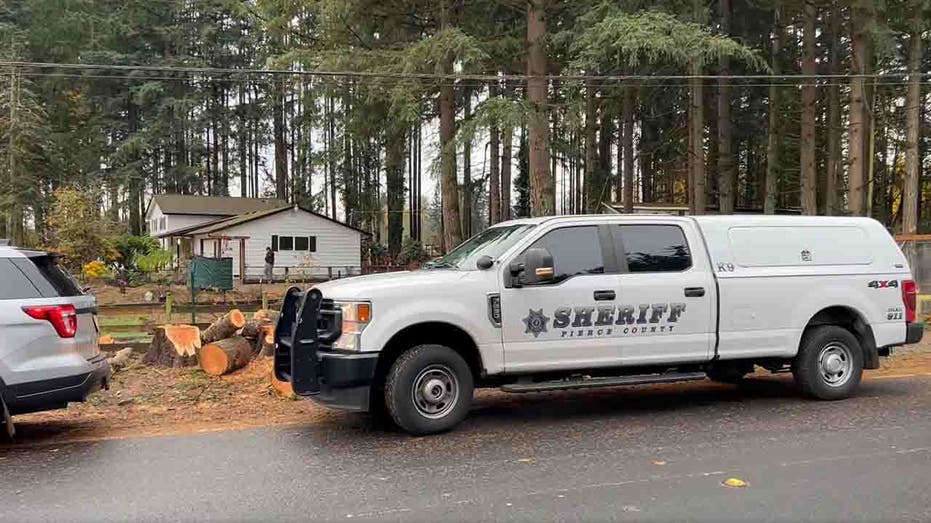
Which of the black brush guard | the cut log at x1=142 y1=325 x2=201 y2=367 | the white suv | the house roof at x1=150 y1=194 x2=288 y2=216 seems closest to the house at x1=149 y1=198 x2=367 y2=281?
the house roof at x1=150 y1=194 x2=288 y2=216

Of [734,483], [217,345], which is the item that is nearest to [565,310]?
[734,483]

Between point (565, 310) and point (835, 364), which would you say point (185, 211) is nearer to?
point (565, 310)

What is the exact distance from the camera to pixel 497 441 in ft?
21.1

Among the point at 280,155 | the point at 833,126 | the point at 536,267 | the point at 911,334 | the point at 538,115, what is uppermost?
the point at 280,155

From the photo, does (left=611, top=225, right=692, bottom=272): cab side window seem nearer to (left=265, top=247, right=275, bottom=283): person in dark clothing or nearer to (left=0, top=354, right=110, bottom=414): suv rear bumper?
(left=0, top=354, right=110, bottom=414): suv rear bumper

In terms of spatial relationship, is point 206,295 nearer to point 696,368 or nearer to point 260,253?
point 260,253

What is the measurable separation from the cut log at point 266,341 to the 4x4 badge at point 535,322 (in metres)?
4.18

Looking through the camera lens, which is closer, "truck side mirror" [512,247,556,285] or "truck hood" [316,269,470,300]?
"truck hood" [316,269,470,300]

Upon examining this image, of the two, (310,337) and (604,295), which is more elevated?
(604,295)

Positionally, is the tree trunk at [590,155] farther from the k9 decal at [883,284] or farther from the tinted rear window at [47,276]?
the tinted rear window at [47,276]

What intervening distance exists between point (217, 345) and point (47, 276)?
122 inches

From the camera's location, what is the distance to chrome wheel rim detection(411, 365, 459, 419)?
655cm

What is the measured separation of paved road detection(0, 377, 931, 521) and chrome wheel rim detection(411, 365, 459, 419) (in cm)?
26

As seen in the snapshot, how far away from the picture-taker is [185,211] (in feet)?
151
